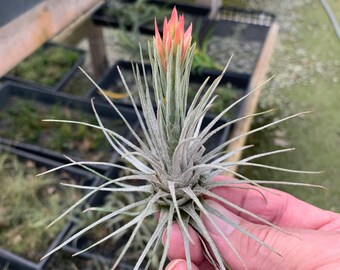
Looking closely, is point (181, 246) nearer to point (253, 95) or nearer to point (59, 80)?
point (253, 95)

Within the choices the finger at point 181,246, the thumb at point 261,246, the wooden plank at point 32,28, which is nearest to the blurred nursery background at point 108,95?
the wooden plank at point 32,28

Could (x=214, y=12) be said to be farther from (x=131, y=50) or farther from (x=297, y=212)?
(x=297, y=212)

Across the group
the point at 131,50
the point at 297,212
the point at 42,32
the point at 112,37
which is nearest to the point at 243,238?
the point at 297,212

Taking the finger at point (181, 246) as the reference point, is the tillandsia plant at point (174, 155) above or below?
above

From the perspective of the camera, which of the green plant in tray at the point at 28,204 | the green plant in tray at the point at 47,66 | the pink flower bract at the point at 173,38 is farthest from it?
the green plant in tray at the point at 47,66

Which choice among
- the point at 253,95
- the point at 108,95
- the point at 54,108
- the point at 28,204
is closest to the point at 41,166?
the point at 28,204

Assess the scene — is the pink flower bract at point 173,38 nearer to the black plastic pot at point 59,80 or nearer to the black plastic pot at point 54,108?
the black plastic pot at point 54,108
